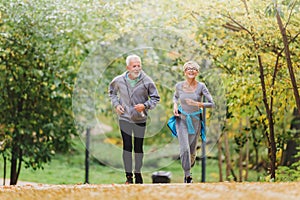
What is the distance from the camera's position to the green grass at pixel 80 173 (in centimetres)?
1403

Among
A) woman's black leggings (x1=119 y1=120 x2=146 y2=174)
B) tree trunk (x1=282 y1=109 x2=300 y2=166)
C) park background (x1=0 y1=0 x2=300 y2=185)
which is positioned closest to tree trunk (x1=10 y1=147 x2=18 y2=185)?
park background (x1=0 y1=0 x2=300 y2=185)

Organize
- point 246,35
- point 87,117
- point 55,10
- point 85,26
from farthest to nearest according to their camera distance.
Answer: point 87,117 → point 85,26 → point 55,10 → point 246,35

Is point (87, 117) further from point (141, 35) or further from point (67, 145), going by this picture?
point (141, 35)

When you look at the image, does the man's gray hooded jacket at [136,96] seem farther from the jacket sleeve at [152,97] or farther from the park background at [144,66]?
the park background at [144,66]

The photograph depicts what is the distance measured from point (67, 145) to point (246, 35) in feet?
12.1

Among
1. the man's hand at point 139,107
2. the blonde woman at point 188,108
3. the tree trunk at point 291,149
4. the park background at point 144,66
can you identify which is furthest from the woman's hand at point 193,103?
the tree trunk at point 291,149

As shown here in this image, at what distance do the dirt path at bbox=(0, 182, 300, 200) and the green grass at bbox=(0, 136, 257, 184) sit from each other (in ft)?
23.9

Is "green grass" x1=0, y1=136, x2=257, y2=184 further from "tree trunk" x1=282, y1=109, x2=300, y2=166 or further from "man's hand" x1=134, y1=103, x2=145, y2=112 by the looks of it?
"man's hand" x1=134, y1=103, x2=145, y2=112

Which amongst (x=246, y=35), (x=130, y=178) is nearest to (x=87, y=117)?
(x=246, y=35)

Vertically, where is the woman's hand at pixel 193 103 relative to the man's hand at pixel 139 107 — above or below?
above

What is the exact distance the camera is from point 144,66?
36.9 ft

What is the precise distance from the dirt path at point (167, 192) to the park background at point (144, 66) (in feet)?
8.06

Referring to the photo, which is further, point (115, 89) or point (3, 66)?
point (3, 66)

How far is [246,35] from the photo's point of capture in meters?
9.14
